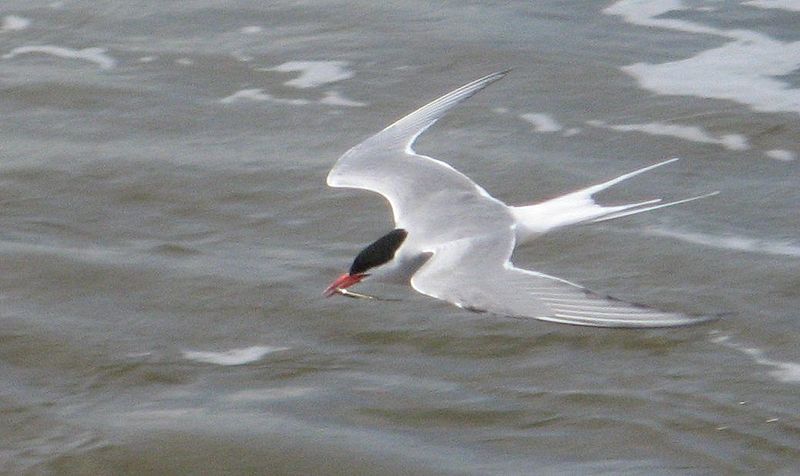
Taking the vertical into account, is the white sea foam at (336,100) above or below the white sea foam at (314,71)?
below

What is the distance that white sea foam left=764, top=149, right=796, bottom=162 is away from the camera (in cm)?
749

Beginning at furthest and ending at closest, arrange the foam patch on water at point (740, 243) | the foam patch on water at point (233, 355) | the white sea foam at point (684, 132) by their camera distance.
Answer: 1. the white sea foam at point (684, 132)
2. the foam patch on water at point (740, 243)
3. the foam patch on water at point (233, 355)

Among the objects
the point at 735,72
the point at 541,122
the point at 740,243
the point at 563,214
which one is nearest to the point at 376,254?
the point at 563,214

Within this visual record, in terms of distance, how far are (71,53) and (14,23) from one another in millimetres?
697

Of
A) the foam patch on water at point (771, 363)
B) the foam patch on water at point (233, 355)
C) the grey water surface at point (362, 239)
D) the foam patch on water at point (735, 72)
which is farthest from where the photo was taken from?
the foam patch on water at point (735, 72)

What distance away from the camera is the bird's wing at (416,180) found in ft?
20.1

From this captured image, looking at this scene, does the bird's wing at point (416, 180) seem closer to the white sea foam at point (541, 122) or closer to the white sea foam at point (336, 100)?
the white sea foam at point (541, 122)

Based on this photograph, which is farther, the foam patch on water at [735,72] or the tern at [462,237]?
the foam patch on water at [735,72]

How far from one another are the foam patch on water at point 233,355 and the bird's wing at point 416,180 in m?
0.70

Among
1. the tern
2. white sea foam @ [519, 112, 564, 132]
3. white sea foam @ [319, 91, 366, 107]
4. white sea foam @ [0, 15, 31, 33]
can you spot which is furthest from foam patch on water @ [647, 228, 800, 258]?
white sea foam @ [0, 15, 31, 33]

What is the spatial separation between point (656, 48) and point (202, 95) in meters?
2.45

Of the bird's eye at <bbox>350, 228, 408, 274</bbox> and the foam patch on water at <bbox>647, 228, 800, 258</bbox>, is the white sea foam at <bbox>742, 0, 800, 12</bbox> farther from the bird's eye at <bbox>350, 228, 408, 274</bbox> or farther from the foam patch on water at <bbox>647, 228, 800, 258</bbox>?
the bird's eye at <bbox>350, 228, 408, 274</bbox>

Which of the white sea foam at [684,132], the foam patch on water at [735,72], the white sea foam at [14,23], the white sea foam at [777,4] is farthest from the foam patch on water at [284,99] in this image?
the white sea foam at [777,4]

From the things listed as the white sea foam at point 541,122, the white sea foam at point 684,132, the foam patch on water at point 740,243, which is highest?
the white sea foam at point 541,122
